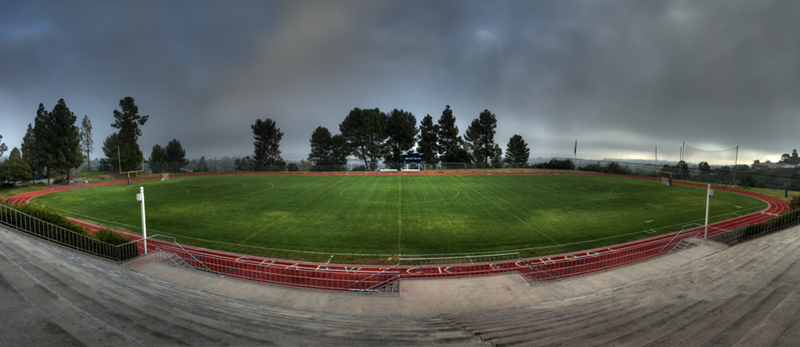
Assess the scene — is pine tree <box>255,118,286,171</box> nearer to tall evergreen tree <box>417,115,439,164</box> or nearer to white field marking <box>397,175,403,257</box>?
tall evergreen tree <box>417,115,439,164</box>

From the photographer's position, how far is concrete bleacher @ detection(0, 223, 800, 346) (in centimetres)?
552

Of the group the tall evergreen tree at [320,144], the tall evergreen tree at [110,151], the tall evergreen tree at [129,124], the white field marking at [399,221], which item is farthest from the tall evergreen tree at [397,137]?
the tall evergreen tree at [110,151]

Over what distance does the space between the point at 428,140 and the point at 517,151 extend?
2090cm

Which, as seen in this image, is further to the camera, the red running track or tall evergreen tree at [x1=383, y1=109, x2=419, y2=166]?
tall evergreen tree at [x1=383, y1=109, x2=419, y2=166]

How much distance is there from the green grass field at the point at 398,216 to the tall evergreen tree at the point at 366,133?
28.1 metres

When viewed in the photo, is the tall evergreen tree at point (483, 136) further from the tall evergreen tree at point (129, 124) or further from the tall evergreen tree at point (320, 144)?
the tall evergreen tree at point (129, 124)

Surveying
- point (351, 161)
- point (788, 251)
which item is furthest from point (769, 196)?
point (351, 161)

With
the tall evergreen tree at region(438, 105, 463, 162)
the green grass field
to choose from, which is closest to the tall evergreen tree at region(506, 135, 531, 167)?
the tall evergreen tree at region(438, 105, 463, 162)

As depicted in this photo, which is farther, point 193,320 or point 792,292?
point 792,292

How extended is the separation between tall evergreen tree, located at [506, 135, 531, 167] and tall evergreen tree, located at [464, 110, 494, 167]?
20.5ft

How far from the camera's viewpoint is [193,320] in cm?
608

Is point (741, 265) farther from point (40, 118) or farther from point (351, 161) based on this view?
point (40, 118)

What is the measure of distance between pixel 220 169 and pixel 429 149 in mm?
41466

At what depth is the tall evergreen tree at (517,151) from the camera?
64.2 meters
